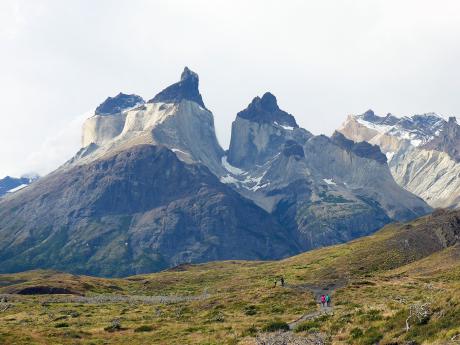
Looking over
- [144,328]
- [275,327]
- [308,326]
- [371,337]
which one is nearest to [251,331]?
[275,327]

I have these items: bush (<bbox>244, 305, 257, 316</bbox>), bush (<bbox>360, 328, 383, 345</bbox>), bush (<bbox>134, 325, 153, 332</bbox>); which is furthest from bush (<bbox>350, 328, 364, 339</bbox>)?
bush (<bbox>244, 305, 257, 316</bbox>)

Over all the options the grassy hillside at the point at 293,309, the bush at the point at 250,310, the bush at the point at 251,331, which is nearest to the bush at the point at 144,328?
the grassy hillside at the point at 293,309

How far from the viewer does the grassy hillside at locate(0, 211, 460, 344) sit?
40656 mm

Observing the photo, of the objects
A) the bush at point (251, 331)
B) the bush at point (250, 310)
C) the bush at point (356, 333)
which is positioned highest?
the bush at point (356, 333)

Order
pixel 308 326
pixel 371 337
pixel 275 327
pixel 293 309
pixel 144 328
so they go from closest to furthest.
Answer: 1. pixel 371 337
2. pixel 308 326
3. pixel 275 327
4. pixel 144 328
5. pixel 293 309

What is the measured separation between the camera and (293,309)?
69.4 m

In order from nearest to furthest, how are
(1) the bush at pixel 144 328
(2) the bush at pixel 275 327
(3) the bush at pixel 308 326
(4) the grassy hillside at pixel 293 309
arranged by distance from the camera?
1. (4) the grassy hillside at pixel 293 309
2. (3) the bush at pixel 308 326
3. (2) the bush at pixel 275 327
4. (1) the bush at pixel 144 328

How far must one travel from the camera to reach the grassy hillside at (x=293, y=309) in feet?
133

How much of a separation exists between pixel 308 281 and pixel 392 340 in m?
82.3

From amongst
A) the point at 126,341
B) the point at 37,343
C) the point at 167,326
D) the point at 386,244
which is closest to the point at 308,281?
the point at 386,244

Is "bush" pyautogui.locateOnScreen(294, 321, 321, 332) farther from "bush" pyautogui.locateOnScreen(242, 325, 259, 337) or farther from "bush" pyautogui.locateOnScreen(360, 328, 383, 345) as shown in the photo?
"bush" pyautogui.locateOnScreen(360, 328, 383, 345)

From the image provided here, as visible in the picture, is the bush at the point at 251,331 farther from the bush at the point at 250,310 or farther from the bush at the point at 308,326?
the bush at the point at 250,310

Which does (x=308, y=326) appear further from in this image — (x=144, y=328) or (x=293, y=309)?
(x=144, y=328)

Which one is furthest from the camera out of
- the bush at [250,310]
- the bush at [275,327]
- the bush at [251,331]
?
the bush at [250,310]
